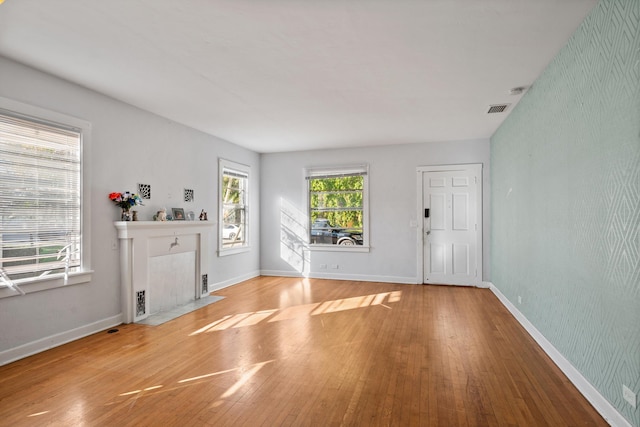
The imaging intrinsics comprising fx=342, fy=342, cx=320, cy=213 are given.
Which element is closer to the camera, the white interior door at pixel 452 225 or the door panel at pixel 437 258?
the white interior door at pixel 452 225

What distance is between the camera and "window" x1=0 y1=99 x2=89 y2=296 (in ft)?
10.2

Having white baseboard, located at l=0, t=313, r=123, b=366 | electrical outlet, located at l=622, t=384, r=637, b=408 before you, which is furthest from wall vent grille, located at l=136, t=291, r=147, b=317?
electrical outlet, located at l=622, t=384, r=637, b=408

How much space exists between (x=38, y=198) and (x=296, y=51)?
2867mm

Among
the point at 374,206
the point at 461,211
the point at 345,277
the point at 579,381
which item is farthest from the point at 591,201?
the point at 345,277

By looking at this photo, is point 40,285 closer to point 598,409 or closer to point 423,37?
point 423,37

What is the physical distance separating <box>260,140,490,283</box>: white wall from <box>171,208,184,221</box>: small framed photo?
2546 millimetres

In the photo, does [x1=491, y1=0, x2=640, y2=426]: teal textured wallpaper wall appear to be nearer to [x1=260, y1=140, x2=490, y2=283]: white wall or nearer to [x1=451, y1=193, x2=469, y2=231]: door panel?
[x1=451, y1=193, x2=469, y2=231]: door panel

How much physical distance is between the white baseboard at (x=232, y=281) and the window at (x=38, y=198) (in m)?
2.47

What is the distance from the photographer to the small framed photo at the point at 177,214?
196 inches

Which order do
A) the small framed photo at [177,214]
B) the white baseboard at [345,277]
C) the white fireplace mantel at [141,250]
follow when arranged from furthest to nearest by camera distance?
the white baseboard at [345,277]
the small framed photo at [177,214]
the white fireplace mantel at [141,250]

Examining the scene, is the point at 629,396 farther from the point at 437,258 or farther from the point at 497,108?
the point at 437,258

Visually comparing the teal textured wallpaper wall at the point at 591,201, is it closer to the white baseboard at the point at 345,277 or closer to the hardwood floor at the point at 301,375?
the hardwood floor at the point at 301,375

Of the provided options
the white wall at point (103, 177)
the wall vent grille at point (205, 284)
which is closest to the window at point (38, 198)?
the white wall at point (103, 177)

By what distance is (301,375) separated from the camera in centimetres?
280
